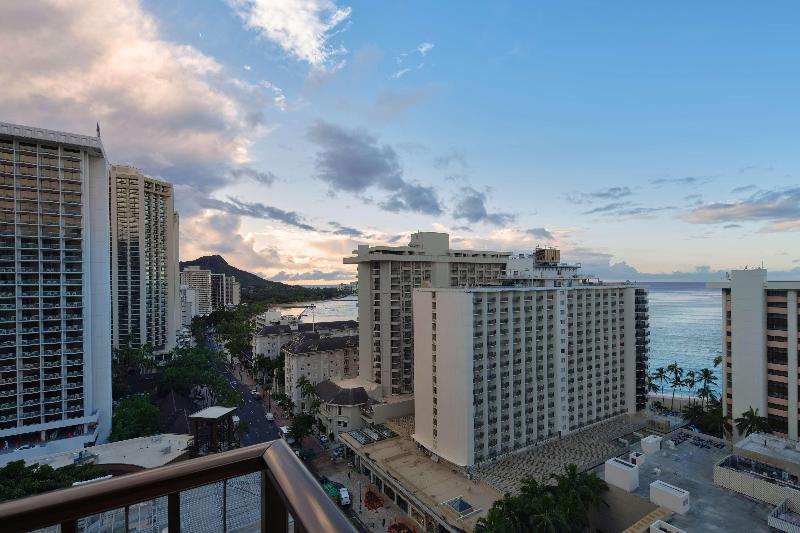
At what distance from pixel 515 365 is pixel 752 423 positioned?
1610 centimetres

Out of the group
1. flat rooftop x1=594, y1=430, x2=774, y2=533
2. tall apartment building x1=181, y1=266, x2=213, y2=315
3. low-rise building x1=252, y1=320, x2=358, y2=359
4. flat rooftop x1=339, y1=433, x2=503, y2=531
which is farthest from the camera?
tall apartment building x1=181, y1=266, x2=213, y2=315

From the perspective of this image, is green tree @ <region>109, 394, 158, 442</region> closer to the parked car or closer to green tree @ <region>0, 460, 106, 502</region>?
green tree @ <region>0, 460, 106, 502</region>

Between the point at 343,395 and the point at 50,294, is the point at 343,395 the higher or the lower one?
the lower one

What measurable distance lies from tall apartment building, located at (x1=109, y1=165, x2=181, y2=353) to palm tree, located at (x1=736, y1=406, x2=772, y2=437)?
69.9 meters

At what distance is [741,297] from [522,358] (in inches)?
662

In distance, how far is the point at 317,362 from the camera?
49.9 meters

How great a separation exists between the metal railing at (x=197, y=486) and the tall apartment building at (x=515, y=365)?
93.6ft

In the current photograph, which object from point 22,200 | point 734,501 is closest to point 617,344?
point 734,501

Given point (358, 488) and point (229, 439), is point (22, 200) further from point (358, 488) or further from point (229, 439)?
point (358, 488)

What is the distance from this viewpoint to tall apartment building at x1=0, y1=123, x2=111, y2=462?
33781 millimetres

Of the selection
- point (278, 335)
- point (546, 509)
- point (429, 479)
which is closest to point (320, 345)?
point (278, 335)

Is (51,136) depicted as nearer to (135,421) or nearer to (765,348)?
(135,421)

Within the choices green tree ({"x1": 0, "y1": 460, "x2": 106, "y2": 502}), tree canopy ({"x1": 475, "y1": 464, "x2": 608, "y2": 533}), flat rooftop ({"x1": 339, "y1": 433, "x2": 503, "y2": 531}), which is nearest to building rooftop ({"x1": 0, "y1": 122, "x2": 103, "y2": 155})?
green tree ({"x1": 0, "y1": 460, "x2": 106, "y2": 502})

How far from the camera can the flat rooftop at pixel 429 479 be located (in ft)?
81.9
